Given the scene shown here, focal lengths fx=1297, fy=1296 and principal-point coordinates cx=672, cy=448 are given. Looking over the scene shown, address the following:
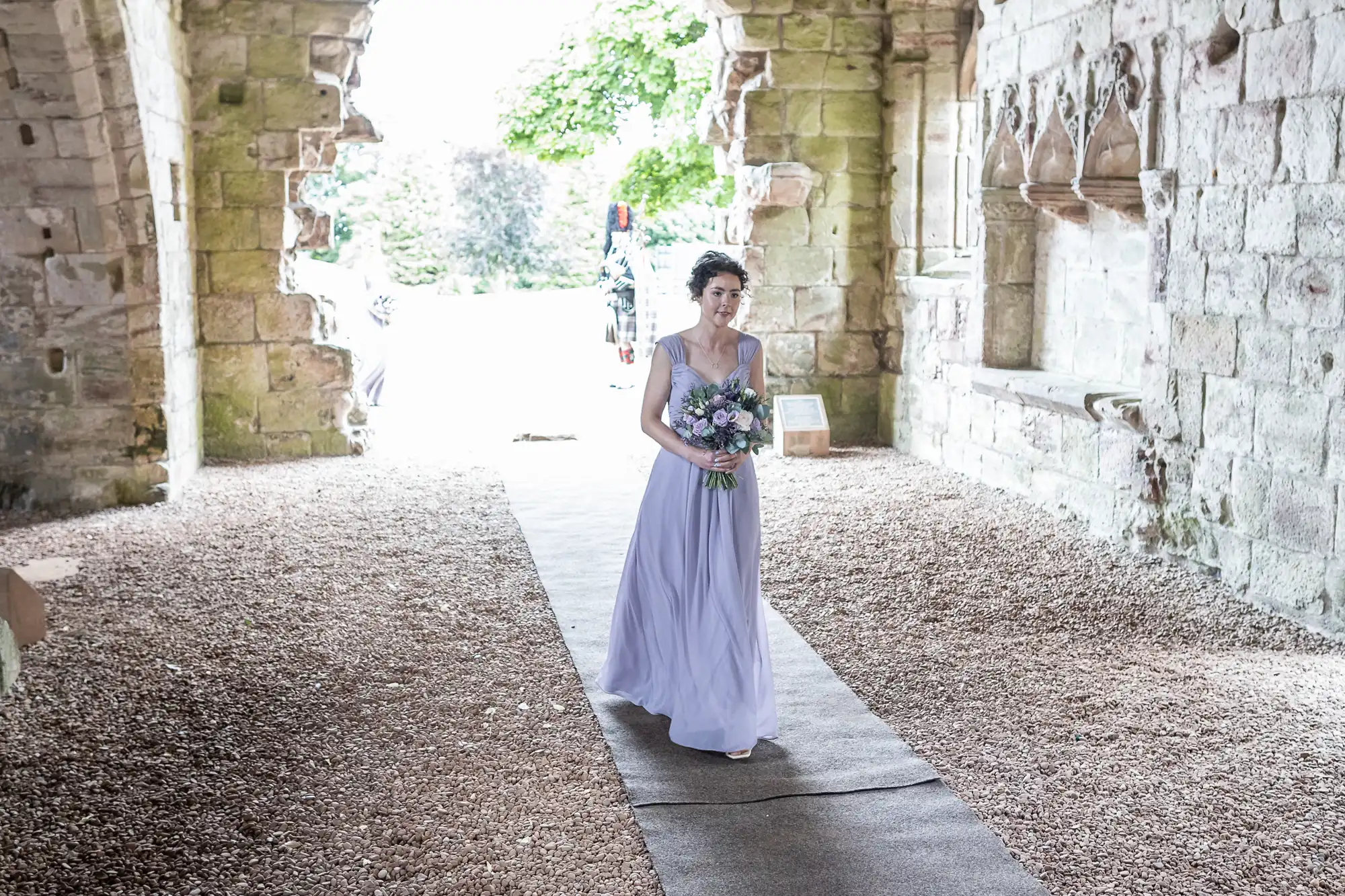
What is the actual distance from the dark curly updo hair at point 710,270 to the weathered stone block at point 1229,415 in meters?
2.59

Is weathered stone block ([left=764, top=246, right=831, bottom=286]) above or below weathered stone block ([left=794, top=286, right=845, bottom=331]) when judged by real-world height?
above

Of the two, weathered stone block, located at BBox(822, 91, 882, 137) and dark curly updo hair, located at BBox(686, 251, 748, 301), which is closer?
dark curly updo hair, located at BBox(686, 251, 748, 301)

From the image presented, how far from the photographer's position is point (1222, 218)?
5484 millimetres

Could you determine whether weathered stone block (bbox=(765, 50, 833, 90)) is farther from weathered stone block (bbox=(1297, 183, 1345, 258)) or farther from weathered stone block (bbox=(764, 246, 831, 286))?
weathered stone block (bbox=(1297, 183, 1345, 258))

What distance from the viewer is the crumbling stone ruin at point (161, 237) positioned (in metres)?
6.84

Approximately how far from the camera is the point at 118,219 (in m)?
7.14

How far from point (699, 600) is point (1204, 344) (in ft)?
9.78

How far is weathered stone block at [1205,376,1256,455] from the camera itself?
17.6 ft

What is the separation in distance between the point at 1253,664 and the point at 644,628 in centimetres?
223

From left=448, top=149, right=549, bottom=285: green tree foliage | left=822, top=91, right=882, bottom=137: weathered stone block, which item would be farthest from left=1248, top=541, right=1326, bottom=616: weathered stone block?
left=448, top=149, right=549, bottom=285: green tree foliage

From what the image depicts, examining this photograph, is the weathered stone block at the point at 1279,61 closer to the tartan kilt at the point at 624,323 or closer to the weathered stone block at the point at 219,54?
the weathered stone block at the point at 219,54

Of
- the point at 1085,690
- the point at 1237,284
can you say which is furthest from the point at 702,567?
the point at 1237,284

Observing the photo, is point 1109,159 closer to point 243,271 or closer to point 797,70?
point 797,70

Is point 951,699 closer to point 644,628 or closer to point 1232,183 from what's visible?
point 644,628
